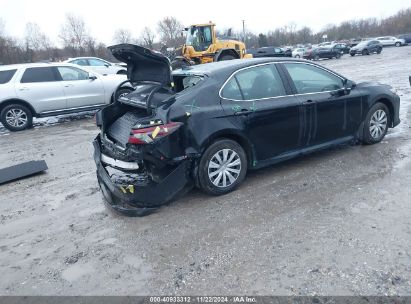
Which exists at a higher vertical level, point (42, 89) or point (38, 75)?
point (38, 75)

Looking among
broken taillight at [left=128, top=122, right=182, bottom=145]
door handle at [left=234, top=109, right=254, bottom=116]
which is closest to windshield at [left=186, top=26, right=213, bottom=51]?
door handle at [left=234, top=109, right=254, bottom=116]

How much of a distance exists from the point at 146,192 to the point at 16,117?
7.56 metres

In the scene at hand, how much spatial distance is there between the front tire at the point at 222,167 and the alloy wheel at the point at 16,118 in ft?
25.1

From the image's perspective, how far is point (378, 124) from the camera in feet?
19.1

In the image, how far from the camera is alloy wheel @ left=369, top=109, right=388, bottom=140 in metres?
5.74

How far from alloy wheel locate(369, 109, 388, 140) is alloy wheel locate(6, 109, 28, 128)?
882 cm

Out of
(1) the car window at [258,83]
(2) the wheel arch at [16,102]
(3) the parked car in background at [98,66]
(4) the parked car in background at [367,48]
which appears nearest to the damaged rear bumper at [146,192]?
(1) the car window at [258,83]

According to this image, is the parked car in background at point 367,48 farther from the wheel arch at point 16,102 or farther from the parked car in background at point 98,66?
the wheel arch at point 16,102

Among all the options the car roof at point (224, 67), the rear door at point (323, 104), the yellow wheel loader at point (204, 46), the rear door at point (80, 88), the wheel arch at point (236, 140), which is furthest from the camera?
the yellow wheel loader at point (204, 46)

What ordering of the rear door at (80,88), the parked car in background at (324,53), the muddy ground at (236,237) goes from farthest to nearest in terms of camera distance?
the parked car in background at (324,53), the rear door at (80,88), the muddy ground at (236,237)

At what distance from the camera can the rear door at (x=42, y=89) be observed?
9715 mm

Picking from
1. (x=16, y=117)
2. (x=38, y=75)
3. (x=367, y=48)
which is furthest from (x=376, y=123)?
(x=367, y=48)

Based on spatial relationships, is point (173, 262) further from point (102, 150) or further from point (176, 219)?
point (102, 150)

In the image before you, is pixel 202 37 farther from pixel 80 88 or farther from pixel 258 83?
pixel 258 83
